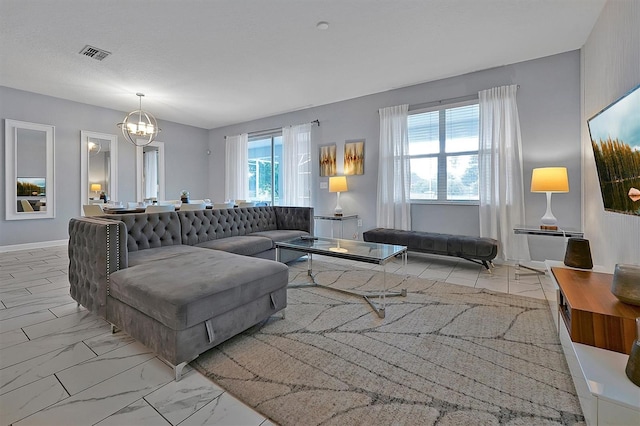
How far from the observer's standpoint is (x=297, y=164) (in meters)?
6.14

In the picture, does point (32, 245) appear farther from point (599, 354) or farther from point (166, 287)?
point (599, 354)

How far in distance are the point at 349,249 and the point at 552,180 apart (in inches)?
99.1

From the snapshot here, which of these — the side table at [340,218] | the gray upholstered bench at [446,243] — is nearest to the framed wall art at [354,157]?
the side table at [340,218]

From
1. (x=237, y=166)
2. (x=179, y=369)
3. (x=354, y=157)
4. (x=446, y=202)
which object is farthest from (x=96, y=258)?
(x=237, y=166)

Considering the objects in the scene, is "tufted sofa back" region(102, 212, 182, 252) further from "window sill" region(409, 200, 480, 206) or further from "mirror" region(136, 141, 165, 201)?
"mirror" region(136, 141, 165, 201)

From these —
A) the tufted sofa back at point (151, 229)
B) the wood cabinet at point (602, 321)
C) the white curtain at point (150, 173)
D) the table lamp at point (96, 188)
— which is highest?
the white curtain at point (150, 173)

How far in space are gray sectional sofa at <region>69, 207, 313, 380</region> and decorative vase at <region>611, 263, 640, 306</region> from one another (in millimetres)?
1958

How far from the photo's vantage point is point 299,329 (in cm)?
218

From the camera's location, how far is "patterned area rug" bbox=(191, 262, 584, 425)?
136 cm

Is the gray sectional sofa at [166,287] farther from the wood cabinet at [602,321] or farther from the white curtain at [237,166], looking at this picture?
the white curtain at [237,166]

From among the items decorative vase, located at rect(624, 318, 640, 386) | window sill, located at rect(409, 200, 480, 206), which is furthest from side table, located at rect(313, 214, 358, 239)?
decorative vase, located at rect(624, 318, 640, 386)

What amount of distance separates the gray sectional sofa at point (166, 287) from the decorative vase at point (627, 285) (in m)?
1.96

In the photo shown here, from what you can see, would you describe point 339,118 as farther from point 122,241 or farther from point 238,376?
point 238,376

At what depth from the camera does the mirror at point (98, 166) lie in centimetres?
580
